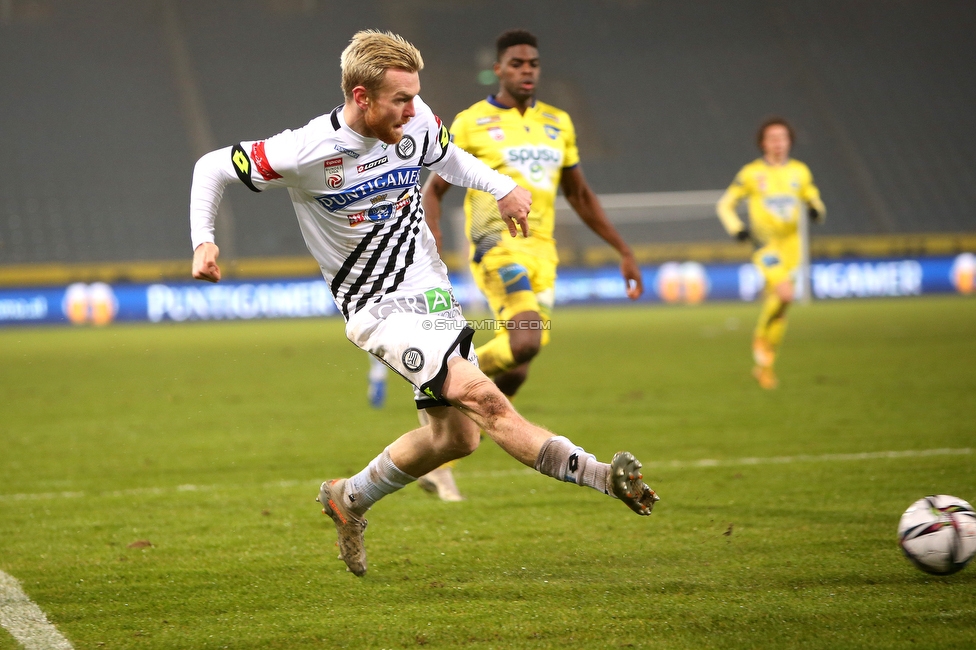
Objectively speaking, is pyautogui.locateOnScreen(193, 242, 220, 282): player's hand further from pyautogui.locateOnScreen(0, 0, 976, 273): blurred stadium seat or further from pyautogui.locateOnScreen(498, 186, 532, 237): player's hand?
pyautogui.locateOnScreen(0, 0, 976, 273): blurred stadium seat

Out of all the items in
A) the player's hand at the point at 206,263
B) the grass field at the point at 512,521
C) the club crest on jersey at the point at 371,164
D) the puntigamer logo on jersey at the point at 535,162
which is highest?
the puntigamer logo on jersey at the point at 535,162

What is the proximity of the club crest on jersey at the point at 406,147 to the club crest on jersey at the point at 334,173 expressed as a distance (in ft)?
0.75

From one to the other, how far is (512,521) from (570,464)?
151 cm

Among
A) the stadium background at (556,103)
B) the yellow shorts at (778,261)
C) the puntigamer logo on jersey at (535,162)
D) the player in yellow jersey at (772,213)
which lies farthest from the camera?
the stadium background at (556,103)

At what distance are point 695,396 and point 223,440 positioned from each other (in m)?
4.10

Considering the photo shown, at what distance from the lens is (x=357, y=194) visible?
375 cm

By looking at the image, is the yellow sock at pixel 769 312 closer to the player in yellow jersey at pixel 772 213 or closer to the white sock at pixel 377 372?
the player in yellow jersey at pixel 772 213

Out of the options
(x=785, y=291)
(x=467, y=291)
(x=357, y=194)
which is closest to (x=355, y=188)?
(x=357, y=194)

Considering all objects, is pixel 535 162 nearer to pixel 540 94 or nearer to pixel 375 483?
pixel 375 483

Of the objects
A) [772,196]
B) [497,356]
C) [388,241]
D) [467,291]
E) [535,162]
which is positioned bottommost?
[497,356]

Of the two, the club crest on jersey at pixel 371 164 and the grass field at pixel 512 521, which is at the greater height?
the club crest on jersey at pixel 371 164

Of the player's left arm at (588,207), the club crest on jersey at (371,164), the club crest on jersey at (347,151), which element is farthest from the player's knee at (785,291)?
the club crest on jersey at (347,151)

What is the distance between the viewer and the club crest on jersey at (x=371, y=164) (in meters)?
3.72

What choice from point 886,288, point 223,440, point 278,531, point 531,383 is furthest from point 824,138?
point 278,531
